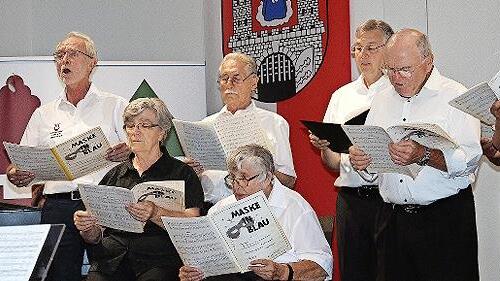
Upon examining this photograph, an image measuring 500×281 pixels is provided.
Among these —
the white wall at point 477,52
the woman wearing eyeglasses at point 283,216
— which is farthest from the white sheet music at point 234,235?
the white wall at point 477,52

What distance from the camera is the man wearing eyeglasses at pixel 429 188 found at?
Result: 3.53 metres

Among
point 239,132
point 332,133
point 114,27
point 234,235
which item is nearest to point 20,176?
point 239,132

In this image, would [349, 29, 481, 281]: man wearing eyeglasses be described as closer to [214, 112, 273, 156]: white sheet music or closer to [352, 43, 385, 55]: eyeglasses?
[352, 43, 385, 55]: eyeglasses

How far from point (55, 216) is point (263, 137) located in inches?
41.6

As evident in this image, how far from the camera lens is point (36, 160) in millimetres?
4168

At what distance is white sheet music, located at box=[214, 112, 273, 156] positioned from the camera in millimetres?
4176

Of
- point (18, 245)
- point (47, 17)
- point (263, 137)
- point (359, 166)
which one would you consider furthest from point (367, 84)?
point (47, 17)

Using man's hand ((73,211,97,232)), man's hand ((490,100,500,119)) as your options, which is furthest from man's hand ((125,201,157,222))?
man's hand ((490,100,500,119))

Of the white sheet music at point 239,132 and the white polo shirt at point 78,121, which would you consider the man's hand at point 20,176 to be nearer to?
the white polo shirt at point 78,121

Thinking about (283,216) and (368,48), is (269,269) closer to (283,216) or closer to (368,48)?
(283,216)

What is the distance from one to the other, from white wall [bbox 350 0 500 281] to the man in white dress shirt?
620mm

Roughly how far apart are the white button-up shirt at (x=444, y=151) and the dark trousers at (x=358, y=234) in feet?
0.96

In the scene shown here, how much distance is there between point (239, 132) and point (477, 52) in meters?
1.32

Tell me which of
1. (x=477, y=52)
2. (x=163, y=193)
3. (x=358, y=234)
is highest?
(x=477, y=52)
